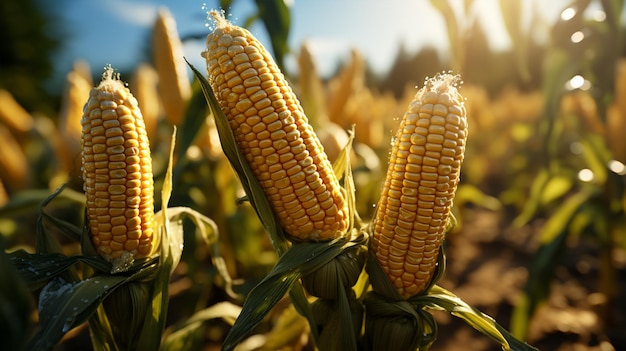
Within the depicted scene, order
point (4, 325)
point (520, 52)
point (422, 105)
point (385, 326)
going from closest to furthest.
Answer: point (4, 325) < point (422, 105) < point (385, 326) < point (520, 52)

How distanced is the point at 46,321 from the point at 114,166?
0.42m

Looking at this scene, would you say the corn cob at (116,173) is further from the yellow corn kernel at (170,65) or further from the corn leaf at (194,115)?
the yellow corn kernel at (170,65)

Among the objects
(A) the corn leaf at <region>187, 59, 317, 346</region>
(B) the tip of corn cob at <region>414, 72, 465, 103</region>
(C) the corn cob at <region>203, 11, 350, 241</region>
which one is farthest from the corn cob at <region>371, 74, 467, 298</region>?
(A) the corn leaf at <region>187, 59, 317, 346</region>

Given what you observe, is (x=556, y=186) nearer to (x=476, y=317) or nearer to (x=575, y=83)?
(x=575, y=83)

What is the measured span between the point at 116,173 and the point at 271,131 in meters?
0.44

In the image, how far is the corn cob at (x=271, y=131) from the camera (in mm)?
1166

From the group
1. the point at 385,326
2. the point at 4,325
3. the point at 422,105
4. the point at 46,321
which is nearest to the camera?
the point at 4,325

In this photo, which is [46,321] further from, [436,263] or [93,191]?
[436,263]

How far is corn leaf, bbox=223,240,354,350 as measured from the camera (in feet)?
3.82

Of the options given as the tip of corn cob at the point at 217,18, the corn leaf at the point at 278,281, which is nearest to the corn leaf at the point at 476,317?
the corn leaf at the point at 278,281

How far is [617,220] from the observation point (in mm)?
2805

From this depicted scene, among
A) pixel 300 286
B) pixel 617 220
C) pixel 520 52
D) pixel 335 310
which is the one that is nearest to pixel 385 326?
pixel 335 310

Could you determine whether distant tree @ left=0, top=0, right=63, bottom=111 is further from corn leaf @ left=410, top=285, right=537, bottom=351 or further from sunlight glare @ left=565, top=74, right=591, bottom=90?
corn leaf @ left=410, top=285, right=537, bottom=351

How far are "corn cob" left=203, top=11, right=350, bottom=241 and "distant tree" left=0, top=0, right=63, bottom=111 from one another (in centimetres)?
1489
